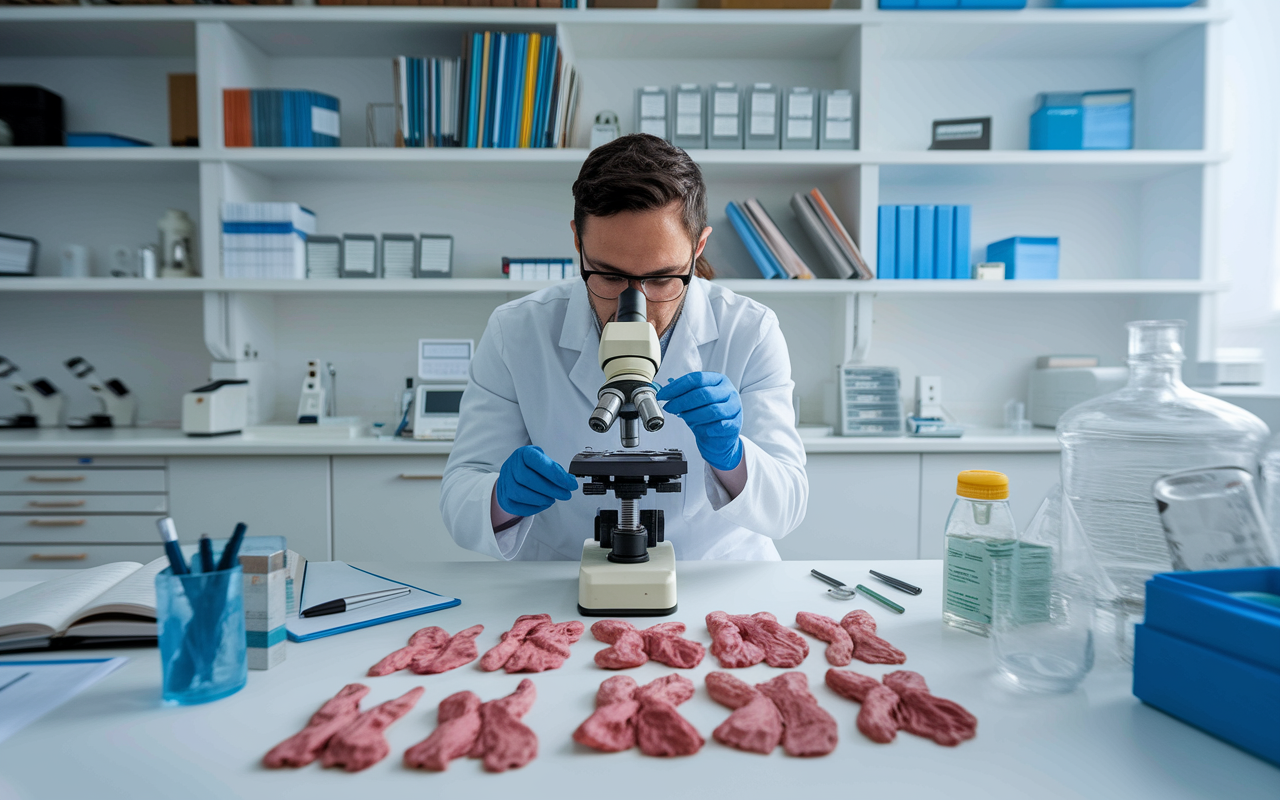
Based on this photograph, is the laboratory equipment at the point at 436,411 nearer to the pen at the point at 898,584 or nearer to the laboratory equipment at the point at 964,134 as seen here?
the pen at the point at 898,584

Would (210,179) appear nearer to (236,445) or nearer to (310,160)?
(310,160)

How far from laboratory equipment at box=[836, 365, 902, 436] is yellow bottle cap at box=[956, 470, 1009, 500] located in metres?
1.62

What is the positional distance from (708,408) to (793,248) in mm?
1642

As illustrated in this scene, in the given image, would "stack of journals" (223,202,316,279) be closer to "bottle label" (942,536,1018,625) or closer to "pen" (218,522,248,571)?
"pen" (218,522,248,571)

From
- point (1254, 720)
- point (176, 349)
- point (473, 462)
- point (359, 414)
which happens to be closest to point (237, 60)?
point (176, 349)

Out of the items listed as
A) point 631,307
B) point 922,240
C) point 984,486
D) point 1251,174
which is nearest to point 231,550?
point 631,307

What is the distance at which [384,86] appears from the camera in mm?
2760

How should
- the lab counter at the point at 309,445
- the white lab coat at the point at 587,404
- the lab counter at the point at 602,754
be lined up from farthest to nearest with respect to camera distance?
the lab counter at the point at 309,445, the white lab coat at the point at 587,404, the lab counter at the point at 602,754

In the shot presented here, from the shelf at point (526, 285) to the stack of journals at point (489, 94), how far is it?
0.54 m

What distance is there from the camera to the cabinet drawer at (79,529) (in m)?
2.23

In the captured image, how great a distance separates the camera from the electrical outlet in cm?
260

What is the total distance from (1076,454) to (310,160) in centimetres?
259

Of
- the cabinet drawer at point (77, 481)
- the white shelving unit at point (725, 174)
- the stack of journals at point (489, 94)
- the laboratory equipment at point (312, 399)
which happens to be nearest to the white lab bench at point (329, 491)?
the cabinet drawer at point (77, 481)

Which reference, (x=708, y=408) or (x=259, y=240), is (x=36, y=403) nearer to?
(x=259, y=240)
